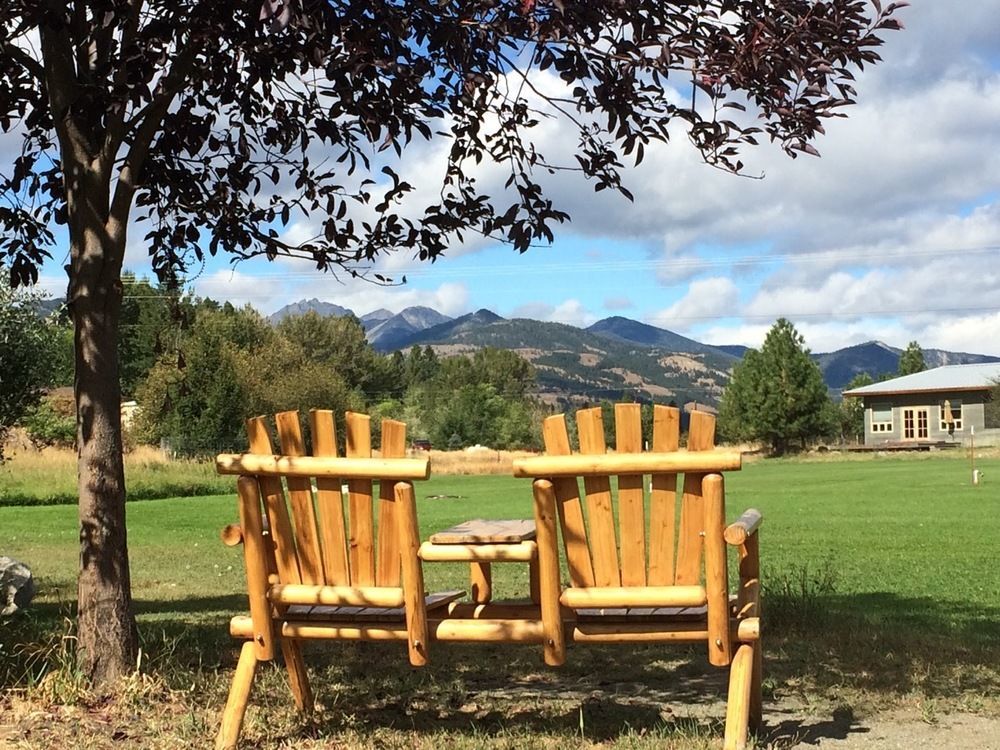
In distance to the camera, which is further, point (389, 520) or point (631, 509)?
point (389, 520)

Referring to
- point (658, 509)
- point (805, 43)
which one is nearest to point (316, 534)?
point (658, 509)

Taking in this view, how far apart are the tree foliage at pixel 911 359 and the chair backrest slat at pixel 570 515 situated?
385ft

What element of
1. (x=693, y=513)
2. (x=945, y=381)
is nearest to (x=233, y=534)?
(x=693, y=513)

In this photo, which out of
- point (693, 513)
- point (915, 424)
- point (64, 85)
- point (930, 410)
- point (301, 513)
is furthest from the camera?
point (915, 424)

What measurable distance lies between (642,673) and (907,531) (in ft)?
42.6

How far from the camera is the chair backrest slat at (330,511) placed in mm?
4449

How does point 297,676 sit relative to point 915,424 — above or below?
above

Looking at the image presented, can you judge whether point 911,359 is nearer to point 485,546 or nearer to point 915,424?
point 915,424

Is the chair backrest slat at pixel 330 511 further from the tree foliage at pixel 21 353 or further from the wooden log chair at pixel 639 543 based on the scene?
the tree foliage at pixel 21 353

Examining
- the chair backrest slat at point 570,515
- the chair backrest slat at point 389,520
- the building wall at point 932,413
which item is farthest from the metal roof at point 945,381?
the chair backrest slat at point 389,520

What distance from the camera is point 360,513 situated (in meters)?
4.43

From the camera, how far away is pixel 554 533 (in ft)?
13.9

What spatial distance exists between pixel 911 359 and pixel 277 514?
11939 cm

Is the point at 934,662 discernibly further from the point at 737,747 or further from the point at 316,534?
the point at 316,534
